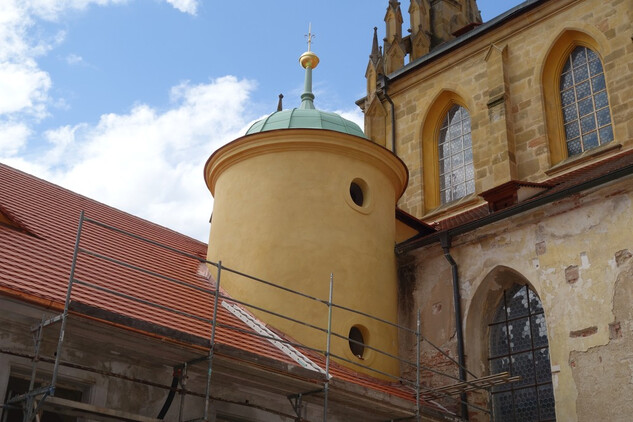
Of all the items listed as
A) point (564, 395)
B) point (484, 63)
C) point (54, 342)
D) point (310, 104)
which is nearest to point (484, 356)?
point (564, 395)

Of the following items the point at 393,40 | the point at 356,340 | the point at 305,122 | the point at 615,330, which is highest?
the point at 393,40

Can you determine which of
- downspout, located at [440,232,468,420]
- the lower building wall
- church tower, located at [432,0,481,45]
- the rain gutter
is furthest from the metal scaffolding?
church tower, located at [432,0,481,45]

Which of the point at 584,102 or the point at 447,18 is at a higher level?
the point at 447,18

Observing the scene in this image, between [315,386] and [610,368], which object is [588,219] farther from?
[315,386]

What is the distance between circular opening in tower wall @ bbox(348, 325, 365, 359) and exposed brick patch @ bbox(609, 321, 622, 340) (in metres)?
3.34

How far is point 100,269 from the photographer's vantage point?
9945 mm

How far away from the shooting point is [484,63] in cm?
1775

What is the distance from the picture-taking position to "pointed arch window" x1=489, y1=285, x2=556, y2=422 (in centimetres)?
1132

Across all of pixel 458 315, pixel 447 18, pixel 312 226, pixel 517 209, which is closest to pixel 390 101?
pixel 447 18

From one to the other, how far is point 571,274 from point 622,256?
2.36ft

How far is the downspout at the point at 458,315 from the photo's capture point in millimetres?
A: 11719

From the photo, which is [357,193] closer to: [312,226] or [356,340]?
[312,226]

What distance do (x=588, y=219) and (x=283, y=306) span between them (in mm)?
4209

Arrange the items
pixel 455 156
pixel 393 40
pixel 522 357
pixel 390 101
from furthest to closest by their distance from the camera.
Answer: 1. pixel 393 40
2. pixel 390 101
3. pixel 455 156
4. pixel 522 357
